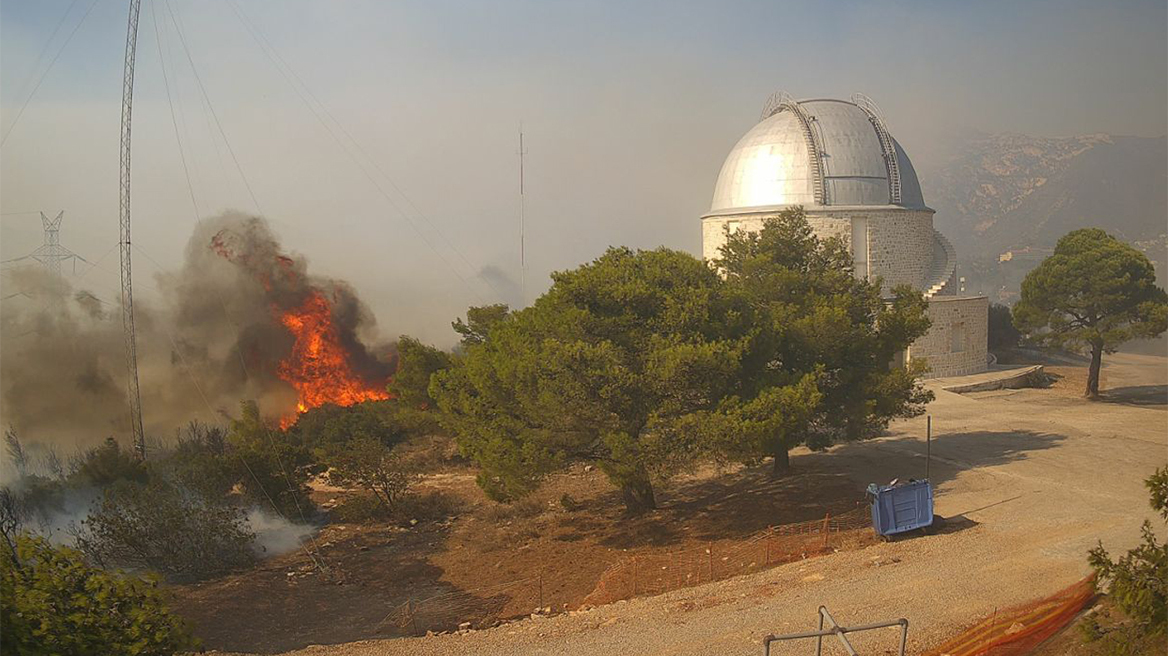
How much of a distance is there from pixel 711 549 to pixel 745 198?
23147 mm

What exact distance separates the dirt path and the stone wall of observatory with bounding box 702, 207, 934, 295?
582 inches

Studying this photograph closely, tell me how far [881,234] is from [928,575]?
24974 millimetres

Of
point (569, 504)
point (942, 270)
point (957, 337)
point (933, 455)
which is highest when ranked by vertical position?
point (942, 270)

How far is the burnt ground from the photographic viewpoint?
13227 mm

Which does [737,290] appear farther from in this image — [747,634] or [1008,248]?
[1008,248]

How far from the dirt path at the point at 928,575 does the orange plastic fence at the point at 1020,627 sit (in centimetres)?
35

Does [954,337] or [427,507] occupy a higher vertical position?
[954,337]

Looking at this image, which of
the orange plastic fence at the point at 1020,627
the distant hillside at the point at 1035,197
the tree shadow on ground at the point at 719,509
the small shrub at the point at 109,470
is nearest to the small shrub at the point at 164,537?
the small shrub at the point at 109,470

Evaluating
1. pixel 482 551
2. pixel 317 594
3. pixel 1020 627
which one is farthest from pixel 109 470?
pixel 1020 627

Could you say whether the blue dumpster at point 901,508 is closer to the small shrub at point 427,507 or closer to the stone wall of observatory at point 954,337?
the small shrub at point 427,507

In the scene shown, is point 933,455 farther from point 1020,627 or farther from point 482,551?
point 1020,627

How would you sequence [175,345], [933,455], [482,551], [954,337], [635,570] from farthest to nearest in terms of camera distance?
[954,337], [175,345], [933,455], [482,551], [635,570]

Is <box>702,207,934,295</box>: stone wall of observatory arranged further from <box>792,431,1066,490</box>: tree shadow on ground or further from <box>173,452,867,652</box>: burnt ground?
<box>173,452,867,652</box>: burnt ground

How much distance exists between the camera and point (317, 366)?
3034cm
